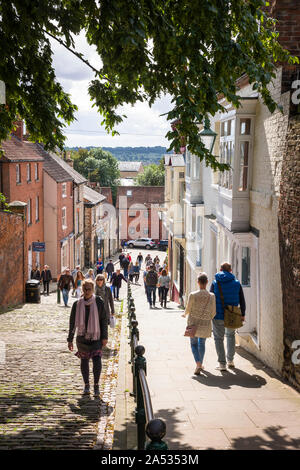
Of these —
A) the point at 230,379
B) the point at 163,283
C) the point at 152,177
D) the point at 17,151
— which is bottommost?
the point at 163,283

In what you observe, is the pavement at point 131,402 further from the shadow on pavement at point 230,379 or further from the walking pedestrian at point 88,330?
the walking pedestrian at point 88,330

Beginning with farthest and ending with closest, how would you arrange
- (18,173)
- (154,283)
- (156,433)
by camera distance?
(18,173) < (154,283) < (156,433)

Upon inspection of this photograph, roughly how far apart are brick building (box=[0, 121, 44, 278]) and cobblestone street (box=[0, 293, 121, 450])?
1767cm

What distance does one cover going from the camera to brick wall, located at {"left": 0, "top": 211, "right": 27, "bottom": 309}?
17266mm

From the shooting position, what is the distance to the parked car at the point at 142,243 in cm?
7219

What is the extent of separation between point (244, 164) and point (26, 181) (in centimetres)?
2389

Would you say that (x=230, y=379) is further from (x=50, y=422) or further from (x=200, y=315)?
(x=50, y=422)

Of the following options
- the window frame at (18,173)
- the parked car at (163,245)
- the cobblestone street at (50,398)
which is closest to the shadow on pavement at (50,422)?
the cobblestone street at (50,398)

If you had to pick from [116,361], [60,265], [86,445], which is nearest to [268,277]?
[116,361]

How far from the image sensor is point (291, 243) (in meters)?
8.06

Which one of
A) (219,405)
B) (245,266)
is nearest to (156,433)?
(219,405)

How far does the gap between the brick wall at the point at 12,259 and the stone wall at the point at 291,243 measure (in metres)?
11.0

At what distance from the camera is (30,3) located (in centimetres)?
672
